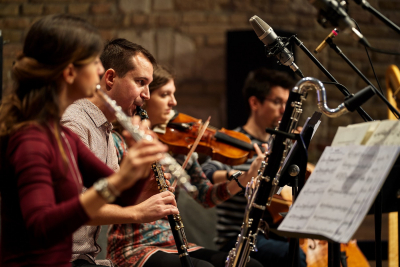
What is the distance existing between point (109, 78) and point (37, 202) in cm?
100

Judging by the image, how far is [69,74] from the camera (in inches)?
46.4

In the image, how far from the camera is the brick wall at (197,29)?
15.8ft

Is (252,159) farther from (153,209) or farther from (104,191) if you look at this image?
(104,191)

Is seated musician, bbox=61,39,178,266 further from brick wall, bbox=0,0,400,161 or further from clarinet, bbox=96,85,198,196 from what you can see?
brick wall, bbox=0,0,400,161

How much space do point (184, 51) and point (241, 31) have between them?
2.51 ft

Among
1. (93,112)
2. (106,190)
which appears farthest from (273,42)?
(106,190)

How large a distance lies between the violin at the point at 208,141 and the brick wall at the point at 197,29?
2.10m

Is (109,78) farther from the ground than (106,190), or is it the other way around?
(109,78)

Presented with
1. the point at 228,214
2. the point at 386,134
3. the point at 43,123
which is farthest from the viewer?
the point at 228,214

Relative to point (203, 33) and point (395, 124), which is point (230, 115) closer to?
point (203, 33)

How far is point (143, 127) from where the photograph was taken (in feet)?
3.76

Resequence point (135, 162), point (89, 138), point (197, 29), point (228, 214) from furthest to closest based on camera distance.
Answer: point (197, 29), point (228, 214), point (89, 138), point (135, 162)

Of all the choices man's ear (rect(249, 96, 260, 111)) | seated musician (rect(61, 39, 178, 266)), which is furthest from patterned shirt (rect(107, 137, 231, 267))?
man's ear (rect(249, 96, 260, 111))

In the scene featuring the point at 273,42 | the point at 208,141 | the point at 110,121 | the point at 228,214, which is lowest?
the point at 228,214
